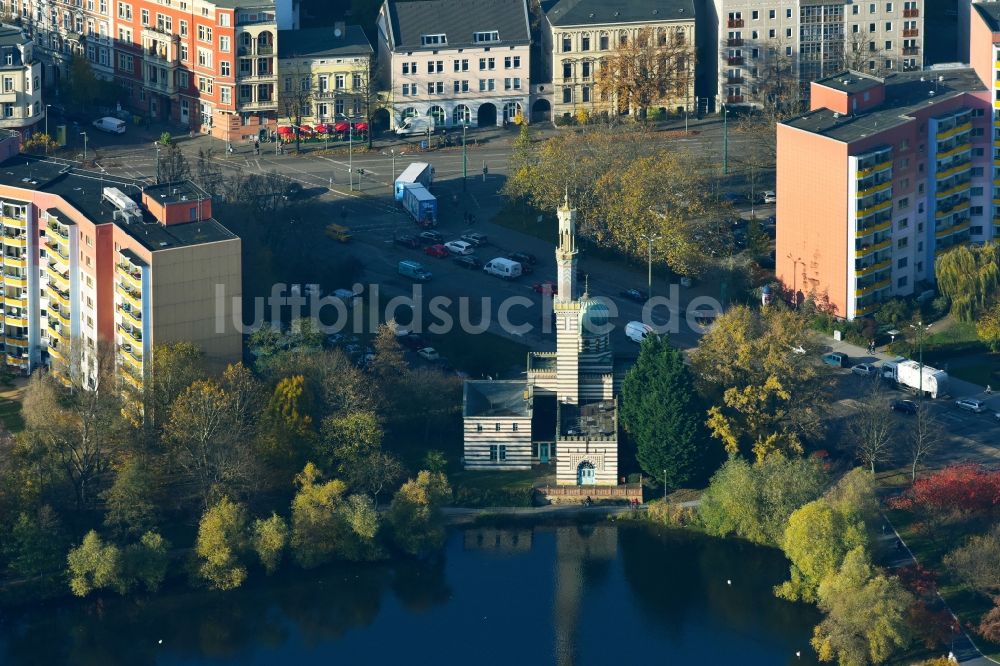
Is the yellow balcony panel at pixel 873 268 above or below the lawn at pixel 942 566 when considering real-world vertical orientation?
above

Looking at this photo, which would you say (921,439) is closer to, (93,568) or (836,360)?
(836,360)

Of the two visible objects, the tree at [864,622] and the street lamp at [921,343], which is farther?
the street lamp at [921,343]

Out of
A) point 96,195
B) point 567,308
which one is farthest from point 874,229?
point 96,195

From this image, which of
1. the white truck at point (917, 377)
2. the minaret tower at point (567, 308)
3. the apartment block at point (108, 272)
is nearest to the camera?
the minaret tower at point (567, 308)

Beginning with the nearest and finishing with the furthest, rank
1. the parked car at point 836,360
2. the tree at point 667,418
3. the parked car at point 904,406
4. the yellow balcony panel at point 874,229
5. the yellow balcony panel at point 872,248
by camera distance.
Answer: the tree at point 667,418 < the parked car at point 904,406 < the parked car at point 836,360 < the yellow balcony panel at point 874,229 < the yellow balcony panel at point 872,248

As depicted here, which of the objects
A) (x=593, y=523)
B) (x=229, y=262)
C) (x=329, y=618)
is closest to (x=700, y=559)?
(x=593, y=523)

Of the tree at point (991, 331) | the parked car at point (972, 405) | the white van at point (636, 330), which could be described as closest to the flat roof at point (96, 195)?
the white van at point (636, 330)

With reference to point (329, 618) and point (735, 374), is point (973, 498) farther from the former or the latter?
point (329, 618)

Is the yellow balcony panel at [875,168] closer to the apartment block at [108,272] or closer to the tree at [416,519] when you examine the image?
the tree at [416,519]

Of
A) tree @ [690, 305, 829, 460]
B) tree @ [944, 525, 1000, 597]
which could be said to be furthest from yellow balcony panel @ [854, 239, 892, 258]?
tree @ [944, 525, 1000, 597]
